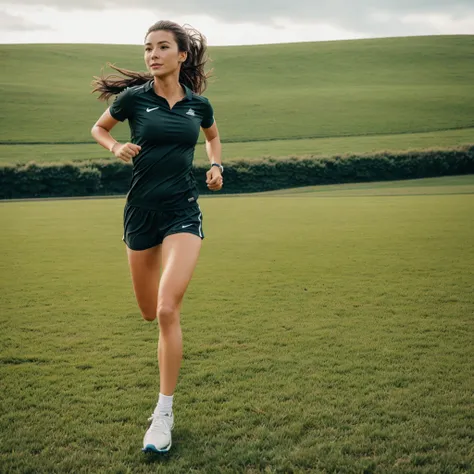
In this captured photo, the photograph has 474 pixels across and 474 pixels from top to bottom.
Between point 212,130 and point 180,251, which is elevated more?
point 212,130

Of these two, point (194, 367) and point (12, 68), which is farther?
point (12, 68)

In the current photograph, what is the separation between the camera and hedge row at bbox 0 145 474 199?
39844mm

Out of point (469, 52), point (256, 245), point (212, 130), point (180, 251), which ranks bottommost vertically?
point (256, 245)

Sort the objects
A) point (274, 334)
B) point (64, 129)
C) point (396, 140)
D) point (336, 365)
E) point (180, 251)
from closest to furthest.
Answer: point (180, 251)
point (336, 365)
point (274, 334)
point (396, 140)
point (64, 129)

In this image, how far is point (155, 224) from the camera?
18.0 feet

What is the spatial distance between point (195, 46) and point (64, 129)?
61645mm

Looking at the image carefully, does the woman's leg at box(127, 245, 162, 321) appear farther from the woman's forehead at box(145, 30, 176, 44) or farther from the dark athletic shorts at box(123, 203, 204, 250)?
the woman's forehead at box(145, 30, 176, 44)

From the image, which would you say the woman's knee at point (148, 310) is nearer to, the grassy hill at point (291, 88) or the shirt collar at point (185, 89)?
the shirt collar at point (185, 89)


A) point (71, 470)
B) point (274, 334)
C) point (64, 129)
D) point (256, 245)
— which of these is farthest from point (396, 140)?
point (71, 470)

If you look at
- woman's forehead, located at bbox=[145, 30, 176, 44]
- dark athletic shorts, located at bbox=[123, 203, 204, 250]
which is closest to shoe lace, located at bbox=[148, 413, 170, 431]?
dark athletic shorts, located at bbox=[123, 203, 204, 250]

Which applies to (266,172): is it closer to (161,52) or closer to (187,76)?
(187,76)

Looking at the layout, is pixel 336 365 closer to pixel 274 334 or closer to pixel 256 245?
pixel 274 334

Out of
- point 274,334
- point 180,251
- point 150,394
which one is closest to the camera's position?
point 180,251

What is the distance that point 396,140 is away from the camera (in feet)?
197
